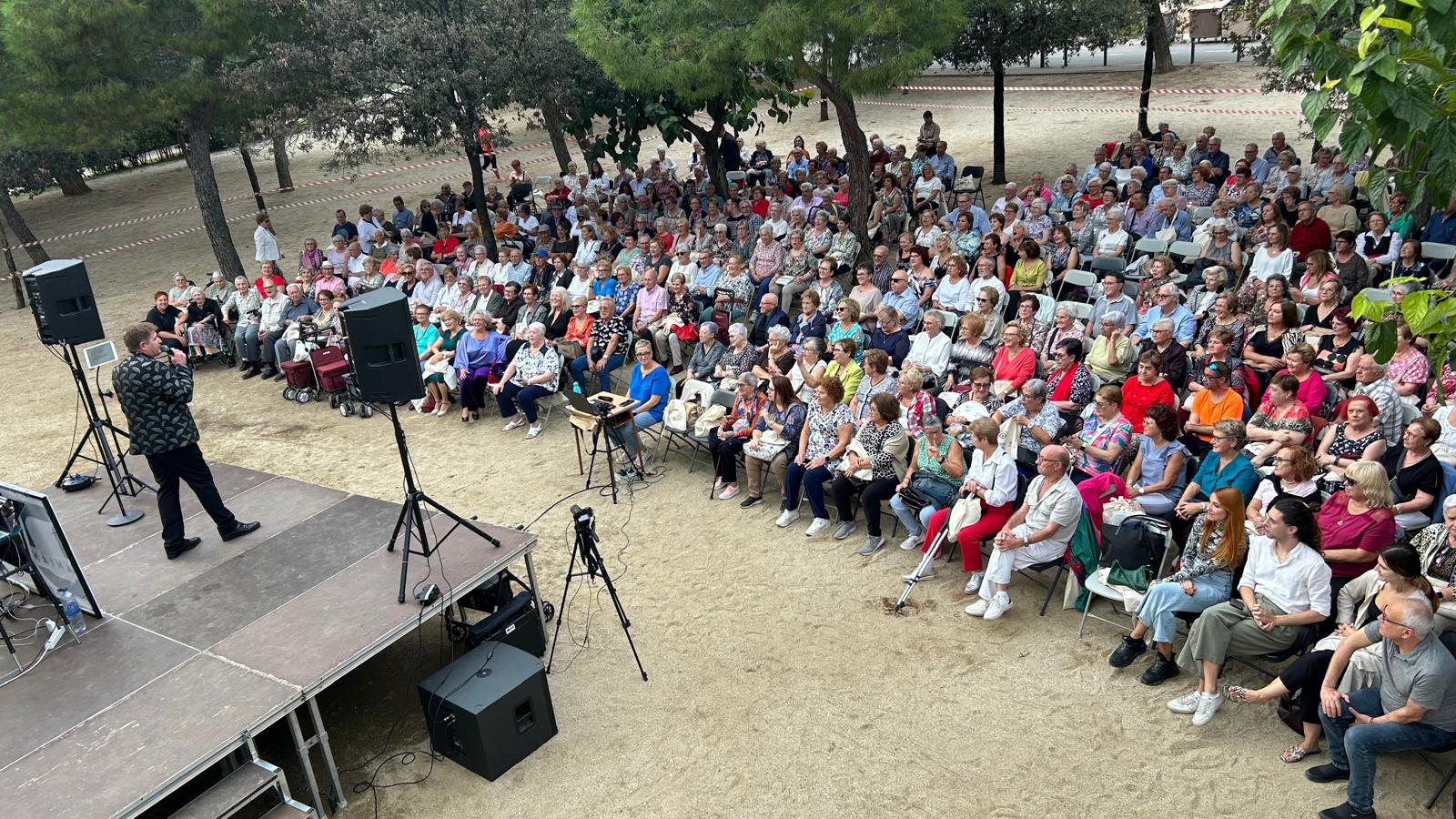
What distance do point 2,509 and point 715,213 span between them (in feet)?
32.4

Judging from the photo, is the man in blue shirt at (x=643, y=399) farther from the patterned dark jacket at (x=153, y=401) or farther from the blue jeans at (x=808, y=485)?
the patterned dark jacket at (x=153, y=401)

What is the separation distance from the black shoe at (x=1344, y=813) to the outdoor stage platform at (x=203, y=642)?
4.51 meters

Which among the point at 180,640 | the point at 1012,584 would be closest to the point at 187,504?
the point at 180,640

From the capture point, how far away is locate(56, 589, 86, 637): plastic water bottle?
20.3 feet

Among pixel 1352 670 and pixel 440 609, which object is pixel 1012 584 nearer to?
pixel 1352 670

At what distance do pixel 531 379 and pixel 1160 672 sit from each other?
22.1 ft

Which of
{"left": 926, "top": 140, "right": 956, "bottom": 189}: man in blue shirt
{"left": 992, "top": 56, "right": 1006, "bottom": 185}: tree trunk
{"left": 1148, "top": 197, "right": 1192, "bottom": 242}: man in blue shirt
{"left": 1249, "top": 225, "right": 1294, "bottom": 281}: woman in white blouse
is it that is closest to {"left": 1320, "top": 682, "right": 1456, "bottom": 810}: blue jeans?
{"left": 1249, "top": 225, "right": 1294, "bottom": 281}: woman in white blouse

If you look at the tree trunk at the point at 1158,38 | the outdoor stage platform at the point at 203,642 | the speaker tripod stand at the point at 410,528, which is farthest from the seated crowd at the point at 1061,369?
the tree trunk at the point at 1158,38

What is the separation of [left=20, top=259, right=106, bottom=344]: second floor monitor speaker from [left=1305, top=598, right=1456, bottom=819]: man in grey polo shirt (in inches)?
343

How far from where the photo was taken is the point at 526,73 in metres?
14.9

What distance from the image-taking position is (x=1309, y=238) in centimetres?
1066

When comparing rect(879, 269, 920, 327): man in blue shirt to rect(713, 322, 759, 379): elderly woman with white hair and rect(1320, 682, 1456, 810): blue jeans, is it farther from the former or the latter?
rect(1320, 682, 1456, 810): blue jeans

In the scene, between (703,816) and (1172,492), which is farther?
(1172,492)

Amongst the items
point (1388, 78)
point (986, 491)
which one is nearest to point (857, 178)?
point (986, 491)
